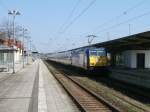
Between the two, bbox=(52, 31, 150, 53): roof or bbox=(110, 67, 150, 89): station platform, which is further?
bbox=(52, 31, 150, 53): roof

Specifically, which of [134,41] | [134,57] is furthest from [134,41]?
[134,57]

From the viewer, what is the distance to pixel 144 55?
174 ft

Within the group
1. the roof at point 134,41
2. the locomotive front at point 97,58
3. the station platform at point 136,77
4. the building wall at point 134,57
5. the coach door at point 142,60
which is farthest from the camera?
the coach door at point 142,60

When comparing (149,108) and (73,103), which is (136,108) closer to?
(149,108)

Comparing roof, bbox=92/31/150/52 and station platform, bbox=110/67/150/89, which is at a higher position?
roof, bbox=92/31/150/52

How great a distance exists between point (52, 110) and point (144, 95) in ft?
26.7

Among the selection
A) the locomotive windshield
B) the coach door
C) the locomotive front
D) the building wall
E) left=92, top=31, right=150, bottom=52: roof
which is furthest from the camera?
the coach door

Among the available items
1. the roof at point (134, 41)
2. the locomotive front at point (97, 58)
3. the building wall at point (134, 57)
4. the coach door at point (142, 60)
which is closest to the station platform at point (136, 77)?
the locomotive front at point (97, 58)

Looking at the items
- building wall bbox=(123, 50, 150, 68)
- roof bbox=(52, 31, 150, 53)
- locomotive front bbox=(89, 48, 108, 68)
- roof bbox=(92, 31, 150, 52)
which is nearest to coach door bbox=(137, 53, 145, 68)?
building wall bbox=(123, 50, 150, 68)

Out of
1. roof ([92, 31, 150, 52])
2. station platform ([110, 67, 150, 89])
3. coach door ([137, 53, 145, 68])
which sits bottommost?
station platform ([110, 67, 150, 89])

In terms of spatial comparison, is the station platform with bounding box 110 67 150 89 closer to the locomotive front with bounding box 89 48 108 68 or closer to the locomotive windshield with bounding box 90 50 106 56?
the locomotive front with bounding box 89 48 108 68

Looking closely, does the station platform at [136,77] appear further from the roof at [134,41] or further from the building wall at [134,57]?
the building wall at [134,57]

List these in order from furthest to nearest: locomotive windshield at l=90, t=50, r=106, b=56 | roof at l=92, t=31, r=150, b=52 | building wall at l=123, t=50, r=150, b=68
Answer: building wall at l=123, t=50, r=150, b=68, locomotive windshield at l=90, t=50, r=106, b=56, roof at l=92, t=31, r=150, b=52

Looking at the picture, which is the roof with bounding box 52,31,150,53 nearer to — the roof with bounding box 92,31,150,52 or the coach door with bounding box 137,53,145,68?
the roof with bounding box 92,31,150,52
